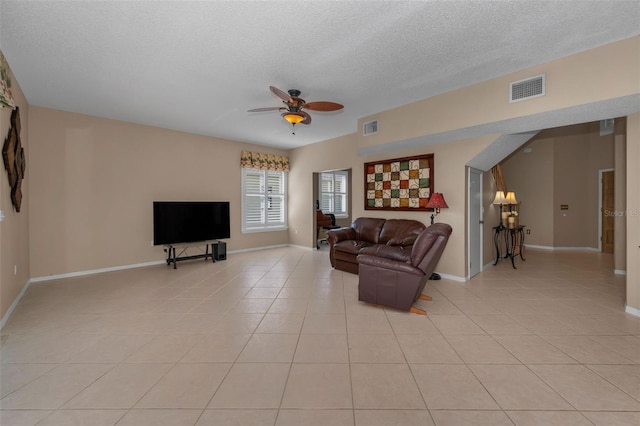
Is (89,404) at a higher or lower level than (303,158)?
lower

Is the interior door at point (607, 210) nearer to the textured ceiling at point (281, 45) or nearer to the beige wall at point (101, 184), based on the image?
the textured ceiling at point (281, 45)

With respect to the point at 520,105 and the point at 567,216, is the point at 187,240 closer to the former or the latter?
the point at 520,105

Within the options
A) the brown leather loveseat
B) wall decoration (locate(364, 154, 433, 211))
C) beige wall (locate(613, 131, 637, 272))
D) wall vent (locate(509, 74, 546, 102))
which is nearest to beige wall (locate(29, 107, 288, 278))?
the brown leather loveseat

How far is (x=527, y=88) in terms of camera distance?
3.35 metres

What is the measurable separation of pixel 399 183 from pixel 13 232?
18.8ft

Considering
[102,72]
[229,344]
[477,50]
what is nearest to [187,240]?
[102,72]

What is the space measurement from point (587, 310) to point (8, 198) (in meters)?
6.95

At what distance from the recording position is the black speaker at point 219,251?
5930 mm

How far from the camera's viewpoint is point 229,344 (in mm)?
2494

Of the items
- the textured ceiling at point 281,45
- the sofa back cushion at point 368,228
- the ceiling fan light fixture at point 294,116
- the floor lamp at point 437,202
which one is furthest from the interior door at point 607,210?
the ceiling fan light fixture at point 294,116

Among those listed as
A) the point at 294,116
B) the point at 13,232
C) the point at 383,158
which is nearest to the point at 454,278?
the point at 383,158

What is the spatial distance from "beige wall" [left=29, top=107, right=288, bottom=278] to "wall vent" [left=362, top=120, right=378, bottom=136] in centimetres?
369

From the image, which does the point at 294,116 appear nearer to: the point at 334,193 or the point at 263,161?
the point at 263,161

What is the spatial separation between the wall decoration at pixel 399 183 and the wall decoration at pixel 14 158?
525 centimetres
